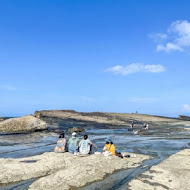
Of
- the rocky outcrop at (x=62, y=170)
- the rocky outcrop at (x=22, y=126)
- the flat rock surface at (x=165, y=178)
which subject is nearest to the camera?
the flat rock surface at (x=165, y=178)

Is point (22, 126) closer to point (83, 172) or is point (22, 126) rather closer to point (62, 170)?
point (62, 170)

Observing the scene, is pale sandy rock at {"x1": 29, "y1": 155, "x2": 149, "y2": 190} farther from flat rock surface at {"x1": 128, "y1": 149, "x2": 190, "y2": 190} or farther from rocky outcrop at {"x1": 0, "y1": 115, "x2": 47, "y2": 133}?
rocky outcrop at {"x1": 0, "y1": 115, "x2": 47, "y2": 133}

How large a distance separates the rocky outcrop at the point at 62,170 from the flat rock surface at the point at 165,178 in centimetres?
183

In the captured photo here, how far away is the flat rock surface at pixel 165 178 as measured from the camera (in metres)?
11.0

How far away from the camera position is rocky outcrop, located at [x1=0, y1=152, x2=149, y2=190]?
1122cm

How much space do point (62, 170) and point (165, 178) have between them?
15.6 ft

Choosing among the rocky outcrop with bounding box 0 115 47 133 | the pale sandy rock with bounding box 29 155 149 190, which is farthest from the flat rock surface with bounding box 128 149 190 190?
the rocky outcrop with bounding box 0 115 47 133

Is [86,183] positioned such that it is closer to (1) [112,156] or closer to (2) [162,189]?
(2) [162,189]

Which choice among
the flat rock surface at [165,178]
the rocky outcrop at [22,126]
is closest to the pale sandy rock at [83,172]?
the flat rock surface at [165,178]

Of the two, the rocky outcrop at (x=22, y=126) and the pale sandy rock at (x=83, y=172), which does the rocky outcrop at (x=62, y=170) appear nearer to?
the pale sandy rock at (x=83, y=172)

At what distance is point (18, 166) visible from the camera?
527 inches

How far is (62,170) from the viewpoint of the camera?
1259 centimetres

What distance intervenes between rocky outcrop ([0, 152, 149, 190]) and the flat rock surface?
183cm

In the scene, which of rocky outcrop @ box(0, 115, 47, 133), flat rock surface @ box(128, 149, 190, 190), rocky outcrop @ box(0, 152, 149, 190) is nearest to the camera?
flat rock surface @ box(128, 149, 190, 190)
